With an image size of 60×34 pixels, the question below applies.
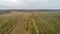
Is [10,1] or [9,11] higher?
[10,1]

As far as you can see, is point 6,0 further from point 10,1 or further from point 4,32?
point 4,32

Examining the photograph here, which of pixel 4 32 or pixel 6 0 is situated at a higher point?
pixel 6 0

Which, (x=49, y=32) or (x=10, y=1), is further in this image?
(x=10, y=1)

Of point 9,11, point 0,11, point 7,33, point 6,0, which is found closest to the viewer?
point 7,33

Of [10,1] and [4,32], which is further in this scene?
[10,1]

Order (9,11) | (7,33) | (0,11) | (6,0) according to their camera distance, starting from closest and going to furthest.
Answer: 1. (7,33)
2. (6,0)
3. (0,11)
4. (9,11)

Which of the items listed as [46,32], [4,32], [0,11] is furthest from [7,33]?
[0,11]

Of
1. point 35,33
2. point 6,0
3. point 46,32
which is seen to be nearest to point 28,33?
point 35,33

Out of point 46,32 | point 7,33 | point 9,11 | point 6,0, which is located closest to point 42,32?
point 46,32
